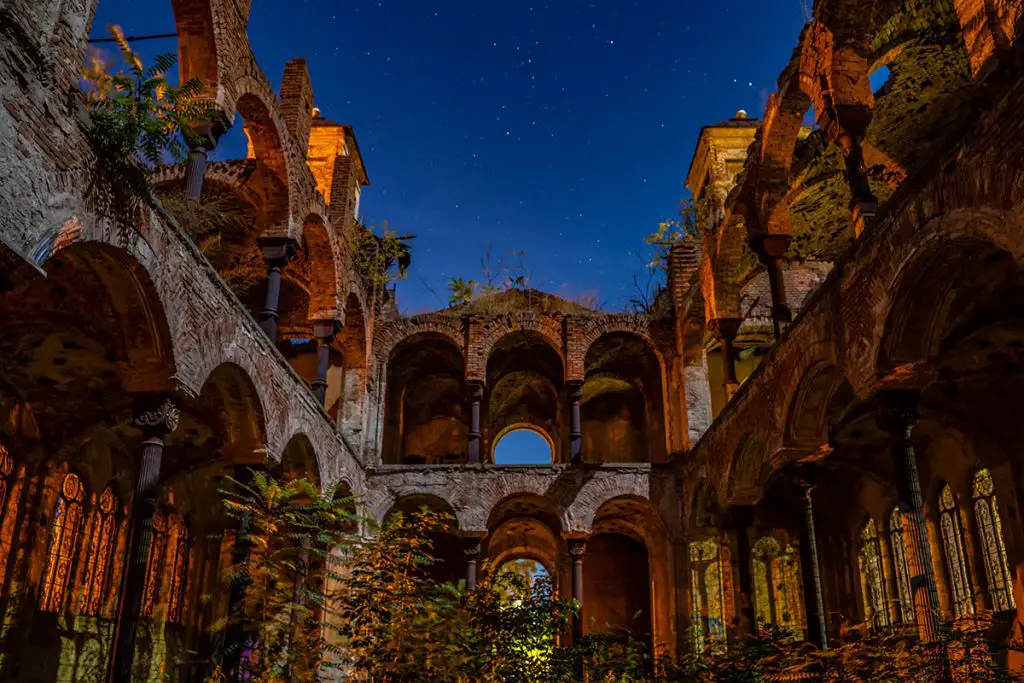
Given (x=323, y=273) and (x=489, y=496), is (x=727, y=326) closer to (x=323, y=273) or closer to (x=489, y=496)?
(x=489, y=496)

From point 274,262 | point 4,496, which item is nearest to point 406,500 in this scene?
point 274,262

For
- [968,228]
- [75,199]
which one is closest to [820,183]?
[968,228]

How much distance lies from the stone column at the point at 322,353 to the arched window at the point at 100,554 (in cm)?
387

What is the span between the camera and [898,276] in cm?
782

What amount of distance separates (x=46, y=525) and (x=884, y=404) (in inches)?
460

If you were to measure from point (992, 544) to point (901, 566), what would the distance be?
9.56ft

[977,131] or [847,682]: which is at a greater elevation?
[977,131]

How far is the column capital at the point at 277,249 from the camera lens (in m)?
13.2

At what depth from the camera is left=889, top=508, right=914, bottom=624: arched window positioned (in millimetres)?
15281

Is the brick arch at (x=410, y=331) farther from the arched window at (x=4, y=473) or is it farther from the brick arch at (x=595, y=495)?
the arched window at (x=4, y=473)

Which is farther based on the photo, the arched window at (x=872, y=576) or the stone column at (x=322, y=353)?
the arched window at (x=872, y=576)

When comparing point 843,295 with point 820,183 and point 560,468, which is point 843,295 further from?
point 560,468

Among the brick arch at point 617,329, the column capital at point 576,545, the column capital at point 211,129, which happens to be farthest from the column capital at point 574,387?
the column capital at point 211,129

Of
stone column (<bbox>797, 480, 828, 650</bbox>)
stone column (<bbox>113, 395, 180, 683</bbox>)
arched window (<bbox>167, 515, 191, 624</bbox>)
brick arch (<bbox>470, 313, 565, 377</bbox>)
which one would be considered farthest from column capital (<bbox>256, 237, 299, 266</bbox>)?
stone column (<bbox>797, 480, 828, 650</bbox>)
